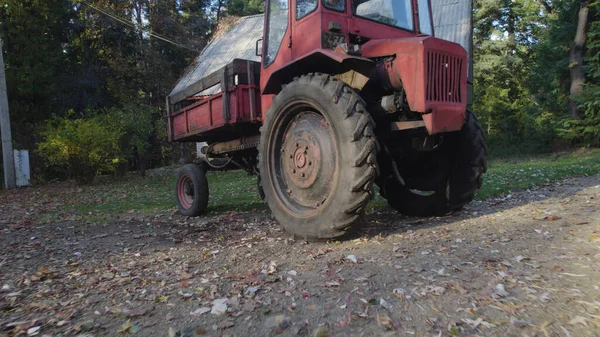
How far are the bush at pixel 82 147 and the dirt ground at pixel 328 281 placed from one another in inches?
446

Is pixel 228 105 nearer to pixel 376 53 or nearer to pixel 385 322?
pixel 376 53

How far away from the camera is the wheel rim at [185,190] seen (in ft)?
25.0

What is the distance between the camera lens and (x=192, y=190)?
769cm

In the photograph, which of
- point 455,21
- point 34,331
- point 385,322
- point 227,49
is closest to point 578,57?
point 455,21

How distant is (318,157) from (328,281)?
157cm

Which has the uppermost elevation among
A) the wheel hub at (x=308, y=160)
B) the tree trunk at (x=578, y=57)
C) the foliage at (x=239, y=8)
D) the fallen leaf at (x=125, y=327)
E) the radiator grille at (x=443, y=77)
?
the foliage at (x=239, y=8)

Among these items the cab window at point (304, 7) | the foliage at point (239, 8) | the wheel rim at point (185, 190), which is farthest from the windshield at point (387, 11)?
the foliage at point (239, 8)

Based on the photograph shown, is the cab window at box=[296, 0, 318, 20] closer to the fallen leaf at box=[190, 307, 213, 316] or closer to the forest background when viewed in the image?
the fallen leaf at box=[190, 307, 213, 316]

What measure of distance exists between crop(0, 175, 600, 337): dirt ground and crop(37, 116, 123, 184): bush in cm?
1134

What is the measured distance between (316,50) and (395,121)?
45.7 inches

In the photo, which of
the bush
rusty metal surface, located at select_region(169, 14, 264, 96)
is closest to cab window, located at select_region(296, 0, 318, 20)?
the bush

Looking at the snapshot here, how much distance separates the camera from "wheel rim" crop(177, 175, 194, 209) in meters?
7.61

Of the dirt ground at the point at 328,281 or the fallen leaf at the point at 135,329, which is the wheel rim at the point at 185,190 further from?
the fallen leaf at the point at 135,329

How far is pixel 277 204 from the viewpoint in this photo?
4.64 m
